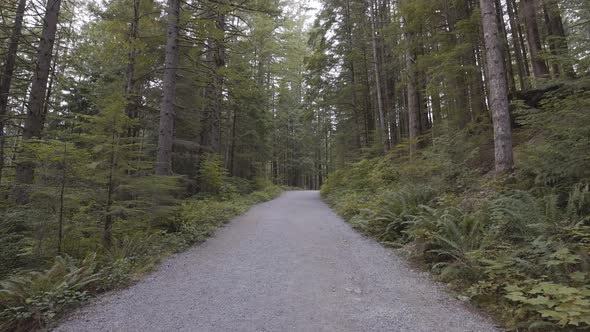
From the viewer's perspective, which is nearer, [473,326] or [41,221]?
[473,326]

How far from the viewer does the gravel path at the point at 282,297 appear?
277 centimetres

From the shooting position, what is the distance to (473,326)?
8.79 ft

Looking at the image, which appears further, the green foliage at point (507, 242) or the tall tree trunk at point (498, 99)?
the tall tree trunk at point (498, 99)

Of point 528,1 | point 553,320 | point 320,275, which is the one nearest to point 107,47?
point 320,275

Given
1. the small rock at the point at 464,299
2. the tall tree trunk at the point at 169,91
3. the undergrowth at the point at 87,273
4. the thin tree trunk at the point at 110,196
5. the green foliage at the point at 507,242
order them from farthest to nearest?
the tall tree trunk at the point at 169,91 < the thin tree trunk at the point at 110,196 < the small rock at the point at 464,299 < the undergrowth at the point at 87,273 < the green foliage at the point at 507,242

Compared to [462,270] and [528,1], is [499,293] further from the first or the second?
[528,1]

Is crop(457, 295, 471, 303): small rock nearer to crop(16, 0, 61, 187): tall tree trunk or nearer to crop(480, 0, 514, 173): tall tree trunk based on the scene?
crop(480, 0, 514, 173): tall tree trunk

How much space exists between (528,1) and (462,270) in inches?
410

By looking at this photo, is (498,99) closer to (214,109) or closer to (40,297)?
(40,297)

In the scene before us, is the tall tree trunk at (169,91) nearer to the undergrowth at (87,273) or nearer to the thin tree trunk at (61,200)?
the undergrowth at (87,273)

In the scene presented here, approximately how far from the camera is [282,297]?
3387 millimetres

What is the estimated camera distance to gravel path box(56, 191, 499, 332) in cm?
Result: 277

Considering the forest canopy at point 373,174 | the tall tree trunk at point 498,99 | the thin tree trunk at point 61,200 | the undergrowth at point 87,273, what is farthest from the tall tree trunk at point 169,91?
the tall tree trunk at point 498,99

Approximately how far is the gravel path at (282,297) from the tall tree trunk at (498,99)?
10.8ft
